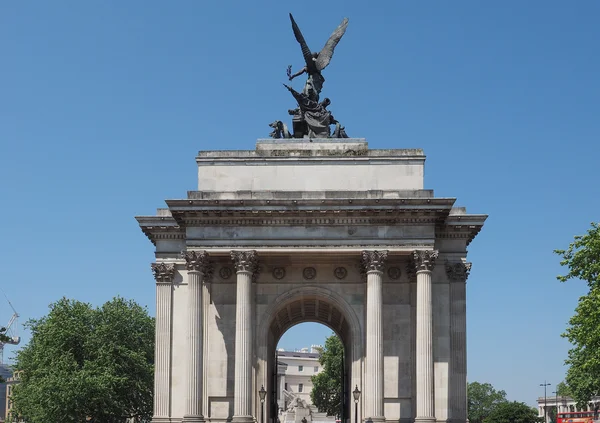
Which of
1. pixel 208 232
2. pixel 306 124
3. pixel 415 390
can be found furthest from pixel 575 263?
pixel 208 232

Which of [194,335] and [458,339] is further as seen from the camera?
[458,339]

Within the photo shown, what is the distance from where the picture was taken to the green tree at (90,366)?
73.9 m

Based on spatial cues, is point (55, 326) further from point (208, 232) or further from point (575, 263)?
point (575, 263)

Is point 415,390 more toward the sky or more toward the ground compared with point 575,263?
more toward the ground

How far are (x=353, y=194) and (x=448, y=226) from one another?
633cm

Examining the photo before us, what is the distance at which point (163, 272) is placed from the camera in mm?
54344

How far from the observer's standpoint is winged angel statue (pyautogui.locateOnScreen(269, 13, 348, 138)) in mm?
57031

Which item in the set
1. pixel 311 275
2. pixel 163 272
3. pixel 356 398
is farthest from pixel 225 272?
pixel 356 398

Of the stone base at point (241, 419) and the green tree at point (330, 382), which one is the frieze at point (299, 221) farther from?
the green tree at point (330, 382)

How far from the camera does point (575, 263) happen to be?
2371 inches

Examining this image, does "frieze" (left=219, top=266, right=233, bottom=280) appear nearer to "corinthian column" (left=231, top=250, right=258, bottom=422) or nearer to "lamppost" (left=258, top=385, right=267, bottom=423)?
"corinthian column" (left=231, top=250, right=258, bottom=422)

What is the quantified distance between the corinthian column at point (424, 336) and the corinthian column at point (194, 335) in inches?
456

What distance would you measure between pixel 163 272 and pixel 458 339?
676 inches

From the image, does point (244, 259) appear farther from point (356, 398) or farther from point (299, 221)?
point (356, 398)
